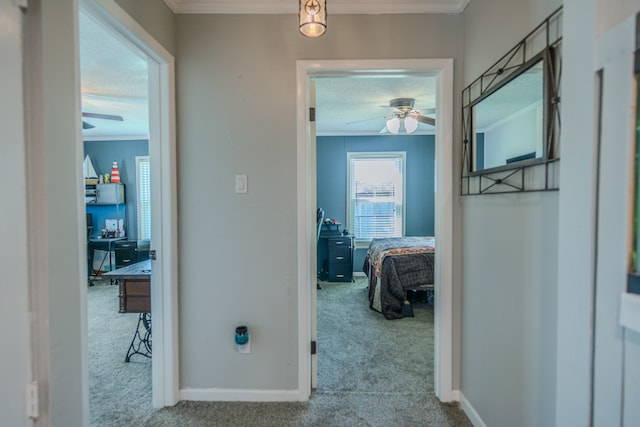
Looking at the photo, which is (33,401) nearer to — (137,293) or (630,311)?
(137,293)

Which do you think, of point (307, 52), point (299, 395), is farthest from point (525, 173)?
point (299, 395)

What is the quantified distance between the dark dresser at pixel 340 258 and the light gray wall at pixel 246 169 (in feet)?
9.84

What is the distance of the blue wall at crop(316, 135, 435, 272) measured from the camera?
17.2 ft

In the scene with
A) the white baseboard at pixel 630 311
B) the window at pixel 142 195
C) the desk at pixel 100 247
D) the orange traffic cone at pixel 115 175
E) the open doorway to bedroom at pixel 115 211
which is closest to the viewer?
the white baseboard at pixel 630 311

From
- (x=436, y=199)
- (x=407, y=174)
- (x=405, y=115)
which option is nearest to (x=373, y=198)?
(x=407, y=174)

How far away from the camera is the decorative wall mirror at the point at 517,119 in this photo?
107cm

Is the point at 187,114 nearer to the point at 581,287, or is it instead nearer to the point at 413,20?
the point at 413,20

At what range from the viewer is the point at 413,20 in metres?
1.80

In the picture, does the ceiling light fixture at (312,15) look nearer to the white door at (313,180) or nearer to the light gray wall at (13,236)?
the white door at (313,180)

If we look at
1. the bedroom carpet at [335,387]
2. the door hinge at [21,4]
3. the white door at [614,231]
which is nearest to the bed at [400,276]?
the bedroom carpet at [335,387]

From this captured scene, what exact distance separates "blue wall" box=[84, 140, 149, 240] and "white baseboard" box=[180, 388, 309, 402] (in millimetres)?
4253

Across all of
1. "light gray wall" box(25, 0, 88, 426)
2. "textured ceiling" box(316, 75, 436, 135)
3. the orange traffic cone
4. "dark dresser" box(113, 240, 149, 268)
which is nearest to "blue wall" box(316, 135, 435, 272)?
"textured ceiling" box(316, 75, 436, 135)

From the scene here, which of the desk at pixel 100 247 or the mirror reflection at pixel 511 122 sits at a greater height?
the mirror reflection at pixel 511 122

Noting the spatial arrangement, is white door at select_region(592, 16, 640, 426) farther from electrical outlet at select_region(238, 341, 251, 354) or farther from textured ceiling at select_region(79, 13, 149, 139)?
textured ceiling at select_region(79, 13, 149, 139)
